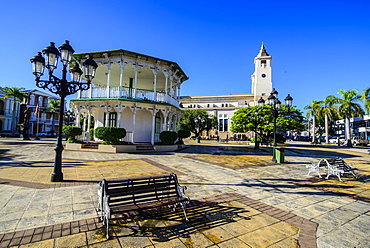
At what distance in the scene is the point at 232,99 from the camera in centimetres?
6888

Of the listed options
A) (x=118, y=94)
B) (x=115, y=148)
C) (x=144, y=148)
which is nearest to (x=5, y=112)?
(x=118, y=94)

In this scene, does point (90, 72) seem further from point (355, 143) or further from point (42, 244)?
point (355, 143)

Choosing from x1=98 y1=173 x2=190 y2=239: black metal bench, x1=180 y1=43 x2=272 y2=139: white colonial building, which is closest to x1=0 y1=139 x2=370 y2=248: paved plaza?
x1=98 y1=173 x2=190 y2=239: black metal bench

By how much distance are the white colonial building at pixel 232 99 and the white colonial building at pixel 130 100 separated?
140 feet

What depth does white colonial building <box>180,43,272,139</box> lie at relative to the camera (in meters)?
62.1

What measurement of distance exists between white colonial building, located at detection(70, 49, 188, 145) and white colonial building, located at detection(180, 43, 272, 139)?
42.5m

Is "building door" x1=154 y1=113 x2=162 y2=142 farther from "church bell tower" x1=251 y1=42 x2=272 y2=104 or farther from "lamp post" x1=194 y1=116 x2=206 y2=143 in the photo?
"church bell tower" x1=251 y1=42 x2=272 y2=104

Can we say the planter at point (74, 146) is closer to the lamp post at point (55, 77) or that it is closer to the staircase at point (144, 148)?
the staircase at point (144, 148)

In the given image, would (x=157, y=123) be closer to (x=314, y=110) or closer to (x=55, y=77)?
(x=55, y=77)

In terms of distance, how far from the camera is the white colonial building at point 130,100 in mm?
17531

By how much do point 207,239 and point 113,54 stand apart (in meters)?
18.4

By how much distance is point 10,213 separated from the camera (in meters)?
3.95

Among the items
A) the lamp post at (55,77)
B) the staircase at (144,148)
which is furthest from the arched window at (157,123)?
the lamp post at (55,77)

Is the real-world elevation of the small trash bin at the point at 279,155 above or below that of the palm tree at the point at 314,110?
below
